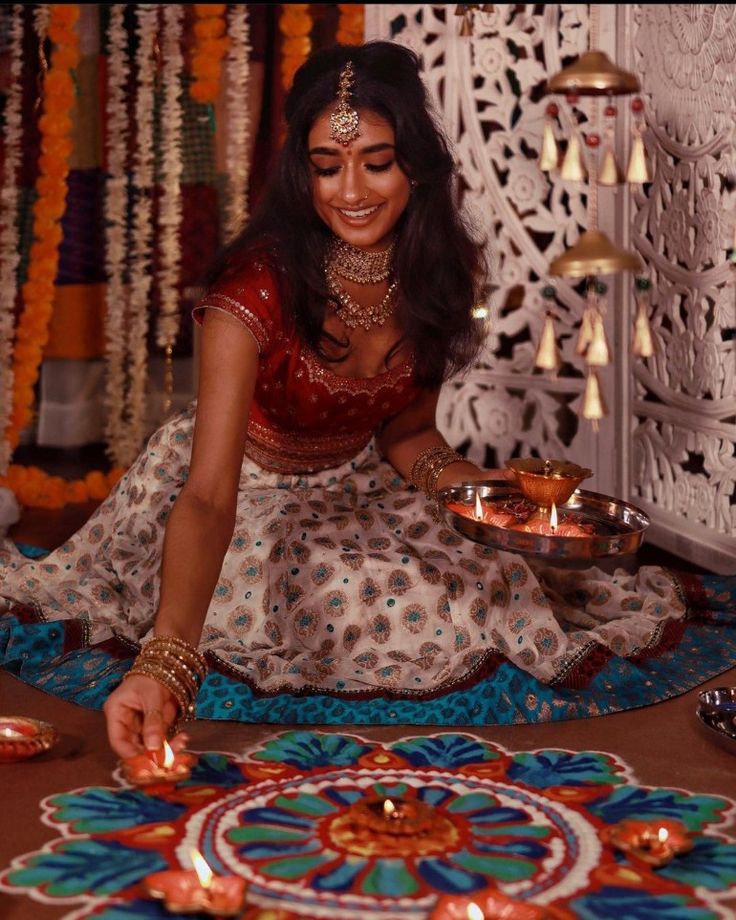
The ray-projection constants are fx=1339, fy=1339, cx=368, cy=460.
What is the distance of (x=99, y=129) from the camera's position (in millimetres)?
5020

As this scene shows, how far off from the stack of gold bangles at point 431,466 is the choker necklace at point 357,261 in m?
0.45

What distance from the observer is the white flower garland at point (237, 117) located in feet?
16.1

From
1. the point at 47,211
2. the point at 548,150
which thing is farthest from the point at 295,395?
the point at 47,211

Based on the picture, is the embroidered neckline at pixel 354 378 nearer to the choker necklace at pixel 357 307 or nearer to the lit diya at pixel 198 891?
the choker necklace at pixel 357 307

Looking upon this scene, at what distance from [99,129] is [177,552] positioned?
3091mm

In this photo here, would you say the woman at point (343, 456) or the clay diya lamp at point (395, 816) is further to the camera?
the woman at point (343, 456)

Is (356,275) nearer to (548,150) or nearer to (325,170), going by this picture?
(325,170)

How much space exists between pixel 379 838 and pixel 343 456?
1.24 metres

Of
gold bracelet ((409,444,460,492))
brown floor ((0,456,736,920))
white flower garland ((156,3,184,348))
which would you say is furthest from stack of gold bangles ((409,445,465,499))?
white flower garland ((156,3,184,348))

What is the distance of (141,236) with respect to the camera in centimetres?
498

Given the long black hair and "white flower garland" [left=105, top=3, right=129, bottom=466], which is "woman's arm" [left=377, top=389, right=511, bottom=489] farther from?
"white flower garland" [left=105, top=3, right=129, bottom=466]

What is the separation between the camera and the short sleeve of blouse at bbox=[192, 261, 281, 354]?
2658mm

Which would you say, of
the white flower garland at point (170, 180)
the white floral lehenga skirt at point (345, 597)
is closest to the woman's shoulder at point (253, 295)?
the white floral lehenga skirt at point (345, 597)

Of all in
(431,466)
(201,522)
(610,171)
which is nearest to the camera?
(201,522)
